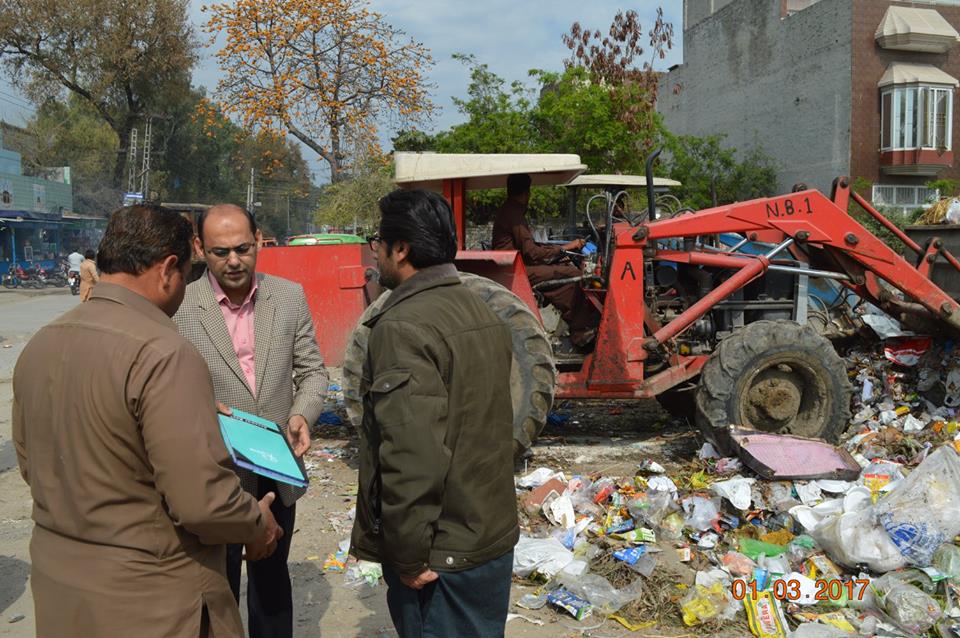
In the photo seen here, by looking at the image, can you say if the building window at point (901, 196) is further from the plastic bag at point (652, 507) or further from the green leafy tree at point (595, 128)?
the plastic bag at point (652, 507)

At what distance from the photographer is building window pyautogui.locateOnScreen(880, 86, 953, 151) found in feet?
69.4

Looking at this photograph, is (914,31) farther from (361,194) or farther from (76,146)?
(76,146)

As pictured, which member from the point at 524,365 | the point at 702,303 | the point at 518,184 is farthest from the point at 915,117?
the point at 524,365

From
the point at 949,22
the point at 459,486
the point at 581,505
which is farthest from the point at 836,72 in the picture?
the point at 459,486

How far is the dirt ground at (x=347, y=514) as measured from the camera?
375cm

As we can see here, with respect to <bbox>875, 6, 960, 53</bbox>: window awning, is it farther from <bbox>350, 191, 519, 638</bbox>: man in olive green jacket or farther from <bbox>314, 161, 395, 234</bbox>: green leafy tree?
<bbox>350, 191, 519, 638</bbox>: man in olive green jacket

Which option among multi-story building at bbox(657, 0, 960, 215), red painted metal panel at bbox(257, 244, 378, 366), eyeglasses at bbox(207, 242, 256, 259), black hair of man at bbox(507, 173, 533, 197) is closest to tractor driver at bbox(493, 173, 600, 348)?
black hair of man at bbox(507, 173, 533, 197)

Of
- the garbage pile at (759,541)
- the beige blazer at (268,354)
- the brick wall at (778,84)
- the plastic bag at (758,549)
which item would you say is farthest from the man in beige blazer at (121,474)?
the brick wall at (778,84)

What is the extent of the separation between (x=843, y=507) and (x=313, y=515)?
3093 millimetres

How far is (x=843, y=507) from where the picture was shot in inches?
178

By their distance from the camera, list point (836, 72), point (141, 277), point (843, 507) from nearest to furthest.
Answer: point (141, 277) < point (843, 507) < point (836, 72)

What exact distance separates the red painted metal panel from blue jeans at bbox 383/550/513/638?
16.4ft

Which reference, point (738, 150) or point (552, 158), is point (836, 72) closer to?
point (738, 150)
